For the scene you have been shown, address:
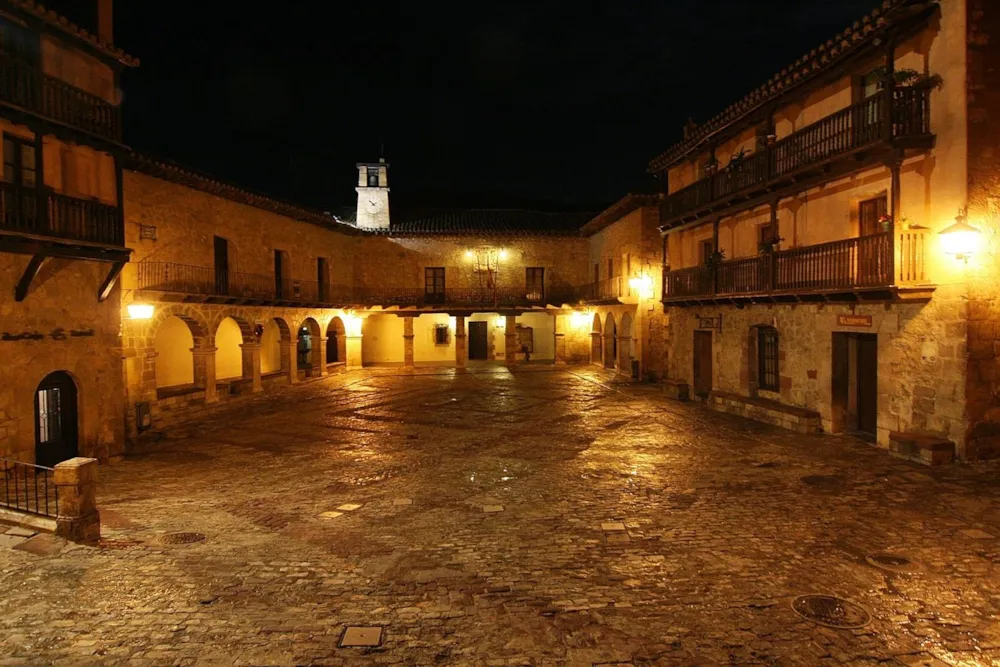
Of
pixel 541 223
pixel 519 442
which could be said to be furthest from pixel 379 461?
pixel 541 223

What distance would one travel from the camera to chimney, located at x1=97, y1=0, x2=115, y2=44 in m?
12.7

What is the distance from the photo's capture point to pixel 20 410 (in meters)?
10.7

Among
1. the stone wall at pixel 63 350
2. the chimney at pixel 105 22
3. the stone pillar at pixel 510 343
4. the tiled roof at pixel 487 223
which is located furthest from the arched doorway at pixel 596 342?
the chimney at pixel 105 22

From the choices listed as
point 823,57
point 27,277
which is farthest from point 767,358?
point 27,277

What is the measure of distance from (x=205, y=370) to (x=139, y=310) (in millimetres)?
3771

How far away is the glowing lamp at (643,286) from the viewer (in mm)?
24000

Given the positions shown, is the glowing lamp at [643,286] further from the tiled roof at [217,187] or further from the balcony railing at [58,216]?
the balcony railing at [58,216]

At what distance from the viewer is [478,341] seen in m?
36.4

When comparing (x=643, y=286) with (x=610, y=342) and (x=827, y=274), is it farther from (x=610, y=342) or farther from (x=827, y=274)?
(x=827, y=274)

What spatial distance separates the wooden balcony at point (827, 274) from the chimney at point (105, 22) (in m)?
16.3

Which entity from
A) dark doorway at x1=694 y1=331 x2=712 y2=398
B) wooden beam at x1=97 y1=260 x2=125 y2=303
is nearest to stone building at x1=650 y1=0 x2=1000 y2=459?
dark doorway at x1=694 y1=331 x2=712 y2=398

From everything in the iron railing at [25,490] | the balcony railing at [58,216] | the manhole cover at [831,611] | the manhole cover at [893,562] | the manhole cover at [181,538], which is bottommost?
the manhole cover at [831,611]

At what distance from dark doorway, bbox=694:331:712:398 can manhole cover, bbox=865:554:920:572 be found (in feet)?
42.5

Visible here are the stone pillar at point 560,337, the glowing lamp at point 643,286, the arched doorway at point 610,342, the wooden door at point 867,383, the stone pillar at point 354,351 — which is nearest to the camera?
the wooden door at point 867,383
